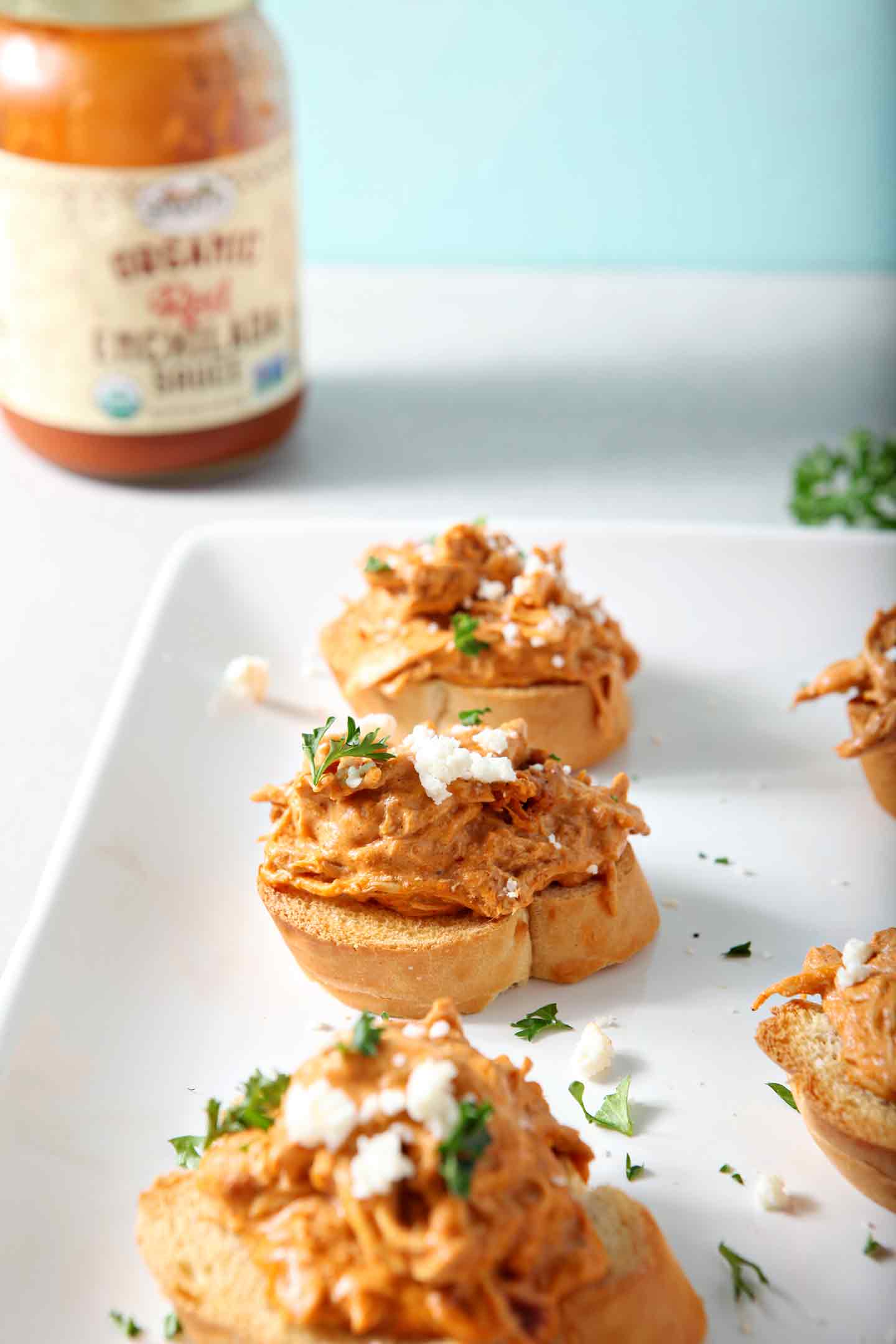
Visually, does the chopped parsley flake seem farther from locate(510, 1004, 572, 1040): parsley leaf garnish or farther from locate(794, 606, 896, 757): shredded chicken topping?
locate(794, 606, 896, 757): shredded chicken topping

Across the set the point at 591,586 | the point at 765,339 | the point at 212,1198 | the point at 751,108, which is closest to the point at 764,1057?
the point at 212,1198

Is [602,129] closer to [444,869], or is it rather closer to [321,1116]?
[444,869]

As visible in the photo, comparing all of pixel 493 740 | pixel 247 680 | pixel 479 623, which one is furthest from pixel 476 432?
pixel 493 740

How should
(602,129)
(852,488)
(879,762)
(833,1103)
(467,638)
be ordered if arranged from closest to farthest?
1. (833,1103)
2. (879,762)
3. (467,638)
4. (852,488)
5. (602,129)

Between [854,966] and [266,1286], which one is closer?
[266,1286]

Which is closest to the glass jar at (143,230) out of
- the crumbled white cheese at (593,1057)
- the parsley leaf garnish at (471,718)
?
the parsley leaf garnish at (471,718)

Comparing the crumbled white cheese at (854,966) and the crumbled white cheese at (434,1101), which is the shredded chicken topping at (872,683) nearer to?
the crumbled white cheese at (854,966)
